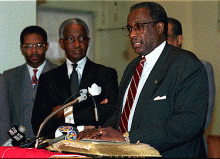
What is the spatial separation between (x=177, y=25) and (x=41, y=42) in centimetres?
157

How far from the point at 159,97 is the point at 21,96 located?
85.2 inches

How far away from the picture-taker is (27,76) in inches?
154

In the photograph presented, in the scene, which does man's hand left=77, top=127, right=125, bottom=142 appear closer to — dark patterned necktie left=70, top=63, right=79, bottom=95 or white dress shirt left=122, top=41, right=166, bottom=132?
white dress shirt left=122, top=41, right=166, bottom=132

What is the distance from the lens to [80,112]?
3.09 metres

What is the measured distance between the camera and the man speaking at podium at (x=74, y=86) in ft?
10.1

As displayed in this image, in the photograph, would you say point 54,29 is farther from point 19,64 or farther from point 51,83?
point 51,83

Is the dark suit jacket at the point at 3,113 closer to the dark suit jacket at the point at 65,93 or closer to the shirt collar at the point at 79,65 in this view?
the dark suit jacket at the point at 65,93

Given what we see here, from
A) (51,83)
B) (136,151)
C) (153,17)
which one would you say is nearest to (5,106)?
(51,83)

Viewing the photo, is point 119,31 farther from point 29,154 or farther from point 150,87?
point 29,154

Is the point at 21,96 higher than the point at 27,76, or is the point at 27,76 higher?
the point at 27,76

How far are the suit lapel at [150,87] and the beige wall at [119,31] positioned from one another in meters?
2.64

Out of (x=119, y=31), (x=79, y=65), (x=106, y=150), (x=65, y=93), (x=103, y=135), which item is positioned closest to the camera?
(x=106, y=150)

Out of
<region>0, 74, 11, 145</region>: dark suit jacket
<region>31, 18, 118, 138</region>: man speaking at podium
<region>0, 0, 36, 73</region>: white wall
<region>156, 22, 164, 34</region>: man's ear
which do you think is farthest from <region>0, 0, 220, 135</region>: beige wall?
<region>156, 22, 164, 34</region>: man's ear

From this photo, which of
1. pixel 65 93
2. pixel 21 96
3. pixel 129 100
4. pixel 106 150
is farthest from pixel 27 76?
pixel 106 150
